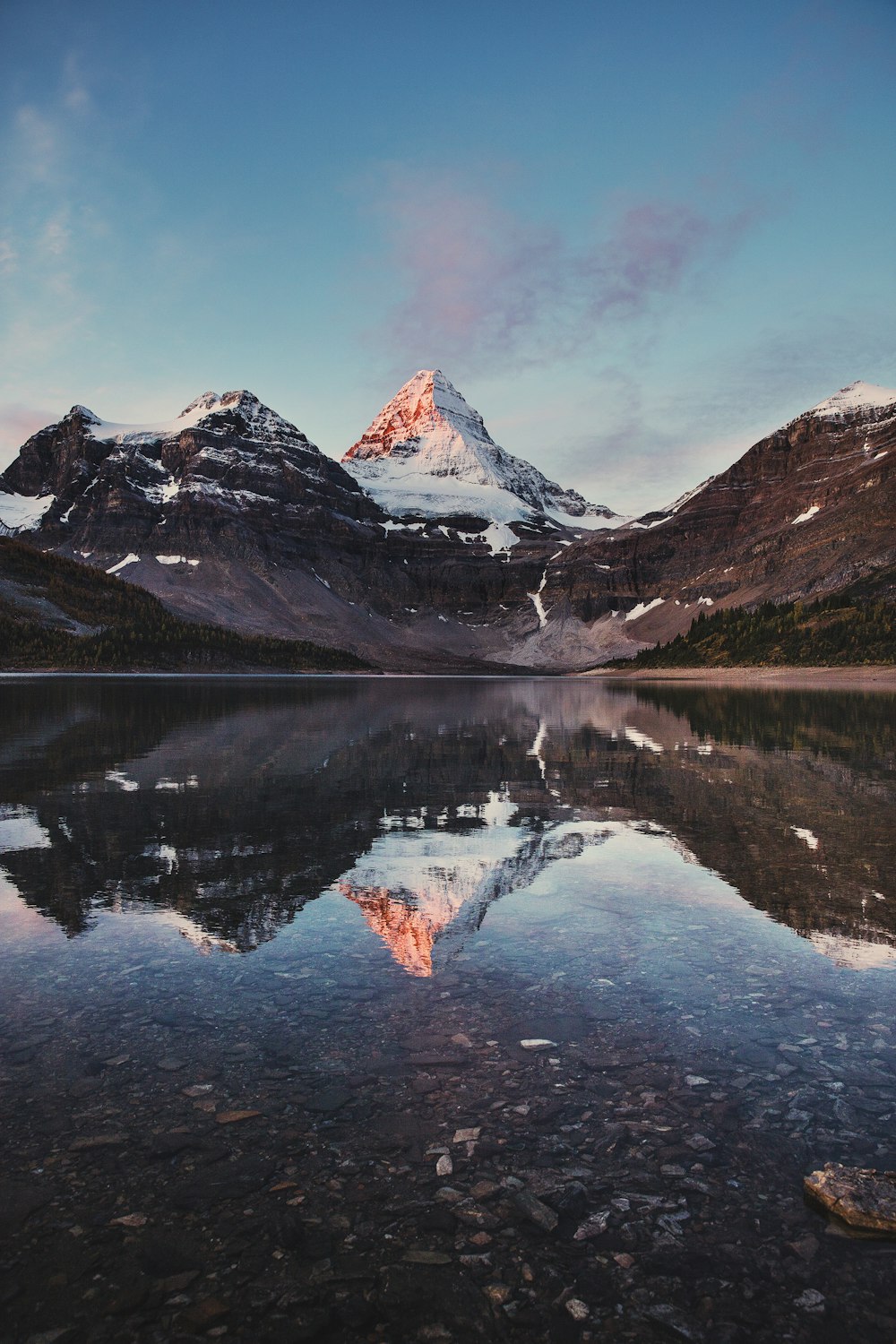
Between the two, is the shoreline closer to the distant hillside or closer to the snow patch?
the distant hillside

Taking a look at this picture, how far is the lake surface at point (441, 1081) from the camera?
503cm

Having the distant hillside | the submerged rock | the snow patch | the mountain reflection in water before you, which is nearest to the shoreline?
the distant hillside

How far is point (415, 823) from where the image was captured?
20375 millimetres

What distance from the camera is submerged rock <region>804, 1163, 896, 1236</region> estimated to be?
5.54m

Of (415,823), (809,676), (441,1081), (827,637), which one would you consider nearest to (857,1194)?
(441,1081)

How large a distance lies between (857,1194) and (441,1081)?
3.49m

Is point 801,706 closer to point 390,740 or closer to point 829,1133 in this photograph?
point 390,740

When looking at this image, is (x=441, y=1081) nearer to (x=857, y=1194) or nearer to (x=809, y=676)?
(x=857, y=1194)

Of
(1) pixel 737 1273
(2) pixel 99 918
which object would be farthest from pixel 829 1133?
(2) pixel 99 918

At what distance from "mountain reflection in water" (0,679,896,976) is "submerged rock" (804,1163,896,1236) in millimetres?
4951

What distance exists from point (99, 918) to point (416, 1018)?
615 cm

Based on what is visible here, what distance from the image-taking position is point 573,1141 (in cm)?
654

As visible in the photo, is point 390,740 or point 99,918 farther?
point 390,740

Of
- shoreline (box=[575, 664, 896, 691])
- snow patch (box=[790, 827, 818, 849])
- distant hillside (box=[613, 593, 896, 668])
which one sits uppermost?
distant hillside (box=[613, 593, 896, 668])
